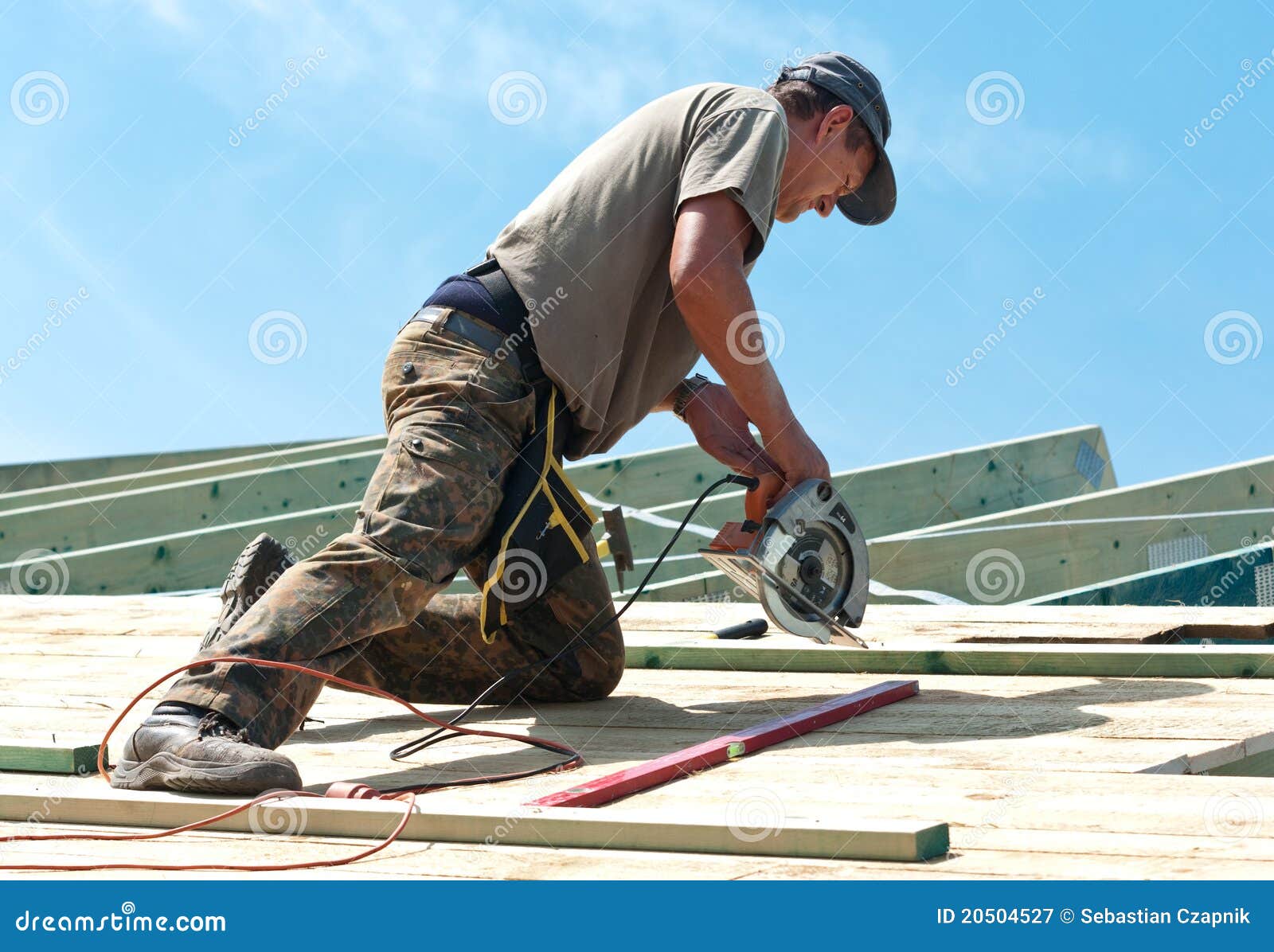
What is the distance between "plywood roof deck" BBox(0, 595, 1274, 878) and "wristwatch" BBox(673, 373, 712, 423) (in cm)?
58

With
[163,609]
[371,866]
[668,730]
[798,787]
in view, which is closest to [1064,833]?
[798,787]

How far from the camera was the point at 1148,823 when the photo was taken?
1.59 metres

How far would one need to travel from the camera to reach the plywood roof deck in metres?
1.50

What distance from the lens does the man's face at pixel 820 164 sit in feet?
8.52

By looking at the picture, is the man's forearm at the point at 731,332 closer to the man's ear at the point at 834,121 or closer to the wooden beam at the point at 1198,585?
the man's ear at the point at 834,121

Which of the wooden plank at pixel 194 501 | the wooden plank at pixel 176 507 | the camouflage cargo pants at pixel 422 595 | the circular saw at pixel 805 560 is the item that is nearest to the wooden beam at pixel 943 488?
the wooden plank at pixel 194 501

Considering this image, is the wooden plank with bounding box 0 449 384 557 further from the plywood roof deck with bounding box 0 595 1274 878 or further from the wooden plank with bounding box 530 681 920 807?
the wooden plank with bounding box 530 681 920 807

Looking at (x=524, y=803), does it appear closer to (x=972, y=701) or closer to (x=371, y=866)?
(x=371, y=866)

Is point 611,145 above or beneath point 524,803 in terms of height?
above
